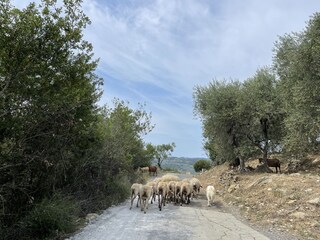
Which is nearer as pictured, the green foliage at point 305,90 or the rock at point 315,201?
the rock at point 315,201

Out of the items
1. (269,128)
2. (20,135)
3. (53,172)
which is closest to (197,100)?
(269,128)

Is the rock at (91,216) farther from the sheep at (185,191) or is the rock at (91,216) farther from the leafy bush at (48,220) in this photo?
the sheep at (185,191)

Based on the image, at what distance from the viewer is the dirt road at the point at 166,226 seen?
9.89 meters

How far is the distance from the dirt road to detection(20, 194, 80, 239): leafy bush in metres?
0.51

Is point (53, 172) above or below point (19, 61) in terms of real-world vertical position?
below

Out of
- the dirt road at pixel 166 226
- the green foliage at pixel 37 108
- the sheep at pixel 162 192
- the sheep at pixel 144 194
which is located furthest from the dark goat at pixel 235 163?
the green foliage at pixel 37 108

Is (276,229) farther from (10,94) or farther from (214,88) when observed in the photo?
(214,88)

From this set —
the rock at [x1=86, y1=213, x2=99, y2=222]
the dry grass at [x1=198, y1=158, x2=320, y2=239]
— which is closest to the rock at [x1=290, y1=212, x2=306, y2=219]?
the dry grass at [x1=198, y1=158, x2=320, y2=239]

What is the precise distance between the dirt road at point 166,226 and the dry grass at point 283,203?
113cm

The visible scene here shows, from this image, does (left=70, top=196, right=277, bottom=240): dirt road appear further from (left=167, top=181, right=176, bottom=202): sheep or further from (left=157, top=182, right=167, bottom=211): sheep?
(left=167, top=181, right=176, bottom=202): sheep

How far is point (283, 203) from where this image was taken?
13.8 metres

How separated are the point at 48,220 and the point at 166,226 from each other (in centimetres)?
392

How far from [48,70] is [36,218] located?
4135mm

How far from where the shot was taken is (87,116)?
1192 cm
